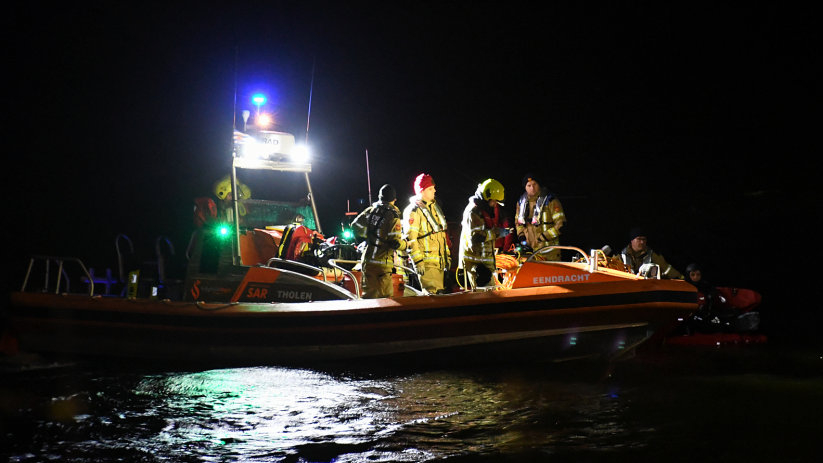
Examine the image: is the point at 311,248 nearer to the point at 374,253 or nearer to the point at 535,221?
the point at 374,253

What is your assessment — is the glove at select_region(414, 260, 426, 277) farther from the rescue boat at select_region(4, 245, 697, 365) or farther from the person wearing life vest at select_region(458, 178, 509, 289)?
the rescue boat at select_region(4, 245, 697, 365)

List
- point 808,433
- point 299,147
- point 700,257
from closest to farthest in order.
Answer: point 808,433 < point 299,147 < point 700,257

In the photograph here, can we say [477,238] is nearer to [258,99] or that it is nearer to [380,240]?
[380,240]

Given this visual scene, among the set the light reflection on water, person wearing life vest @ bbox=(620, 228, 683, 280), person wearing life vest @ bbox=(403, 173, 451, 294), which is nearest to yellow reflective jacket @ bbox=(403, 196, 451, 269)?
person wearing life vest @ bbox=(403, 173, 451, 294)

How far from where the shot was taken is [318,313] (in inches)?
240

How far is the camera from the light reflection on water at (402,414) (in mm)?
3748

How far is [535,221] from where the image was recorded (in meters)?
7.45

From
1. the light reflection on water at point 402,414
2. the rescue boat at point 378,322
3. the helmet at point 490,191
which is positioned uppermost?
the helmet at point 490,191

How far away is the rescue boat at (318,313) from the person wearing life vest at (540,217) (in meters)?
0.92

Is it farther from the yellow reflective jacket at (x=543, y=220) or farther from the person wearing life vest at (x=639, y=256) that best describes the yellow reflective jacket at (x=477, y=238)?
the person wearing life vest at (x=639, y=256)

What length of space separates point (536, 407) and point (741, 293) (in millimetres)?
4775

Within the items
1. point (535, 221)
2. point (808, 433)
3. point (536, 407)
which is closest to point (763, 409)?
point (808, 433)

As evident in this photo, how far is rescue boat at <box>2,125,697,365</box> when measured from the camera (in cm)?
561

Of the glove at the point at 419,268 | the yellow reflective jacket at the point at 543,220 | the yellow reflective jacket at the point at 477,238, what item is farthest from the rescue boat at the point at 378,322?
the yellow reflective jacket at the point at 543,220
